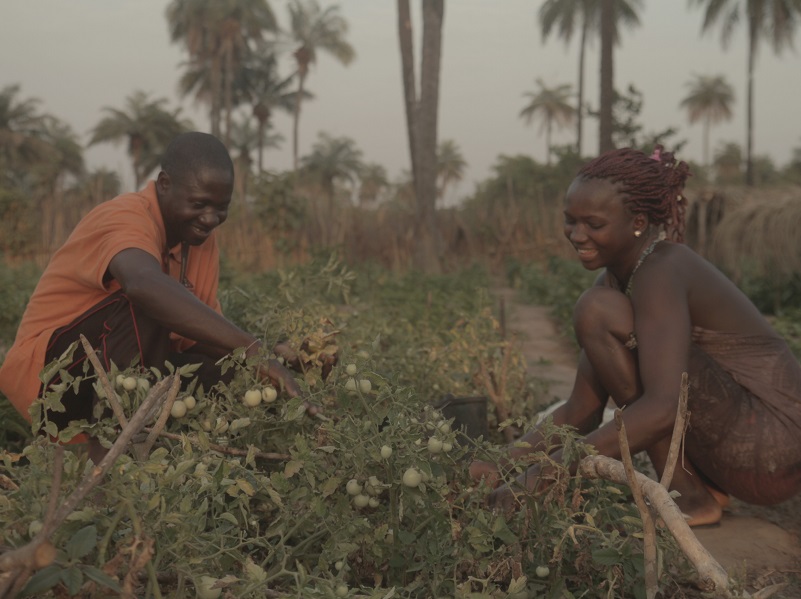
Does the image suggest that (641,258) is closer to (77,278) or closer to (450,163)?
(77,278)

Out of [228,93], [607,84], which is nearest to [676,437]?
[607,84]

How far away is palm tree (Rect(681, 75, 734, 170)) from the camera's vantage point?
56.2m

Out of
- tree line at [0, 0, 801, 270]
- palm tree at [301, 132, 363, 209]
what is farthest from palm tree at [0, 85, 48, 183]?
palm tree at [301, 132, 363, 209]

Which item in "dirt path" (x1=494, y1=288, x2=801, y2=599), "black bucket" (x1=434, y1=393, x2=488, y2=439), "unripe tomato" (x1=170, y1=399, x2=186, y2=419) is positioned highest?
"unripe tomato" (x1=170, y1=399, x2=186, y2=419)

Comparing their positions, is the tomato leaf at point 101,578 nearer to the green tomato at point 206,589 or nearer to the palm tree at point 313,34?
the green tomato at point 206,589

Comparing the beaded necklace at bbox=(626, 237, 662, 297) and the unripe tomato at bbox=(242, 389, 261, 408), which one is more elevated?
the beaded necklace at bbox=(626, 237, 662, 297)

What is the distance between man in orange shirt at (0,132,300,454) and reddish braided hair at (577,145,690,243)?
117cm

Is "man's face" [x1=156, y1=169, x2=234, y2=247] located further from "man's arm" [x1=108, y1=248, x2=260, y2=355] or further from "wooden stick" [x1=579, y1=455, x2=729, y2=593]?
"wooden stick" [x1=579, y1=455, x2=729, y2=593]

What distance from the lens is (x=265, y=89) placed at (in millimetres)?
45844

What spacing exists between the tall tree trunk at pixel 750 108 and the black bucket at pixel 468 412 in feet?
91.4

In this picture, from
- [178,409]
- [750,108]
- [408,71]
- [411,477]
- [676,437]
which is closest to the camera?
[676,437]

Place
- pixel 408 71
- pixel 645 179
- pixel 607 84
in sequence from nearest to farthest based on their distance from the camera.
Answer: pixel 645 179
pixel 607 84
pixel 408 71

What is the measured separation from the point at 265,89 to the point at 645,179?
152ft

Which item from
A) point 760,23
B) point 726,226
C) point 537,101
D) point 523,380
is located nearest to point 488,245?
point 726,226
